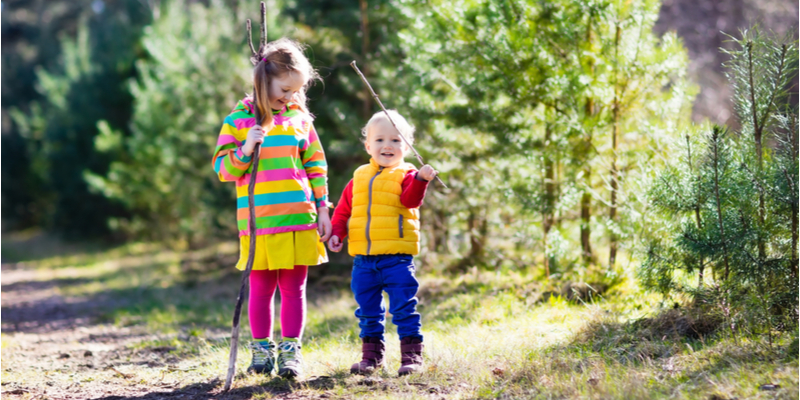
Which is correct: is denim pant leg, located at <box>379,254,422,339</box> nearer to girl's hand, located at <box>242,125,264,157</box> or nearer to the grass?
the grass

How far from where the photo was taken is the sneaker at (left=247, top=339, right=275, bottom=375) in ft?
12.8

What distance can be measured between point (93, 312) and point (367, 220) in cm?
661

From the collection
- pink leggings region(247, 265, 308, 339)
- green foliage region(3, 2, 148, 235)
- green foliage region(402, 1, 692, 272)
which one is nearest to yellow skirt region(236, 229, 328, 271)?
pink leggings region(247, 265, 308, 339)

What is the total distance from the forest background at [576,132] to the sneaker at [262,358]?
2.22m

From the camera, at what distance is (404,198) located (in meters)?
3.74

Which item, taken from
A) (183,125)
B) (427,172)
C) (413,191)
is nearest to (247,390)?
(413,191)

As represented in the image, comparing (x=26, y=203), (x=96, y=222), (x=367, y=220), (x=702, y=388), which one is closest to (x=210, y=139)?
(x=367, y=220)

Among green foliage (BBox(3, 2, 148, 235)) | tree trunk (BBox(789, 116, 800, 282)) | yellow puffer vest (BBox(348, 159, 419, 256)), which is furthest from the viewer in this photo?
green foliage (BBox(3, 2, 148, 235))

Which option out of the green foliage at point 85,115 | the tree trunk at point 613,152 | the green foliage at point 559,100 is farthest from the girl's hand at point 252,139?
the green foliage at point 85,115

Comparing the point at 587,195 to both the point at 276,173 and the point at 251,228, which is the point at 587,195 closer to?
the point at 276,173

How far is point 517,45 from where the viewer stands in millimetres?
5473

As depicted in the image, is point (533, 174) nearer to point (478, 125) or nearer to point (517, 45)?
point (478, 125)

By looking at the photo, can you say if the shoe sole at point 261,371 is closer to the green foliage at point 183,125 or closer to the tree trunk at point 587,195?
the tree trunk at point 587,195

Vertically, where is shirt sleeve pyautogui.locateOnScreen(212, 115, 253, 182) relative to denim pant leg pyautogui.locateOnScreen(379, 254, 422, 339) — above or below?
above
